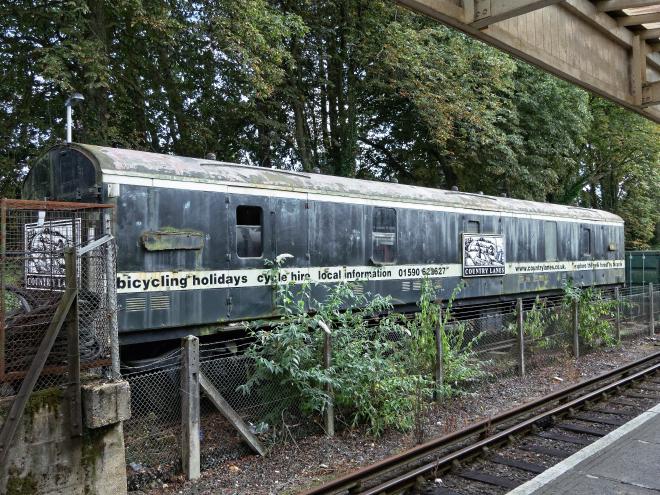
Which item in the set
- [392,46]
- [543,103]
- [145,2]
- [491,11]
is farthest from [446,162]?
[491,11]

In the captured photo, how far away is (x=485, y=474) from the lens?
5.68 metres

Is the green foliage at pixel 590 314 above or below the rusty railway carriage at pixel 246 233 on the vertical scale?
below

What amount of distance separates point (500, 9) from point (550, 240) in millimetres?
12422

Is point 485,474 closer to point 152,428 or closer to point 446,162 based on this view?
point 152,428

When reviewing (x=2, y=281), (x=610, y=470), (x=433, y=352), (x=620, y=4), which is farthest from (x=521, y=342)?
(x=2, y=281)

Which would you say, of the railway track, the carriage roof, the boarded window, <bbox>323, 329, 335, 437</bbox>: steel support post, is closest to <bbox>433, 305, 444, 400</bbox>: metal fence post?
the railway track

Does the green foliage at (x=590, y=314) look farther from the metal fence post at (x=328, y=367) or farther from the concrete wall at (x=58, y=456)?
the concrete wall at (x=58, y=456)

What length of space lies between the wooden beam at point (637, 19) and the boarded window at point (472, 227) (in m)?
6.69

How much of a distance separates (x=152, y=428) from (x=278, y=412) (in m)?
1.42

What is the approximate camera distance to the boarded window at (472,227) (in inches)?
495

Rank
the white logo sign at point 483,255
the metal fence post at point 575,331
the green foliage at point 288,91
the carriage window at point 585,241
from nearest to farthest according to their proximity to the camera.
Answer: the metal fence post at point 575,331
the white logo sign at point 483,255
the green foliage at point 288,91
the carriage window at point 585,241

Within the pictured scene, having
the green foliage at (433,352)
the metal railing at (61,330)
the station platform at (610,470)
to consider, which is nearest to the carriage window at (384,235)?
the green foliage at (433,352)

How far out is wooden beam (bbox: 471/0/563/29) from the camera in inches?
156

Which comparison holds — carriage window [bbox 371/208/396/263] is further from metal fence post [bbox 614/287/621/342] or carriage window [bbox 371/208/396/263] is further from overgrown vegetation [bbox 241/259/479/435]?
metal fence post [bbox 614/287/621/342]
